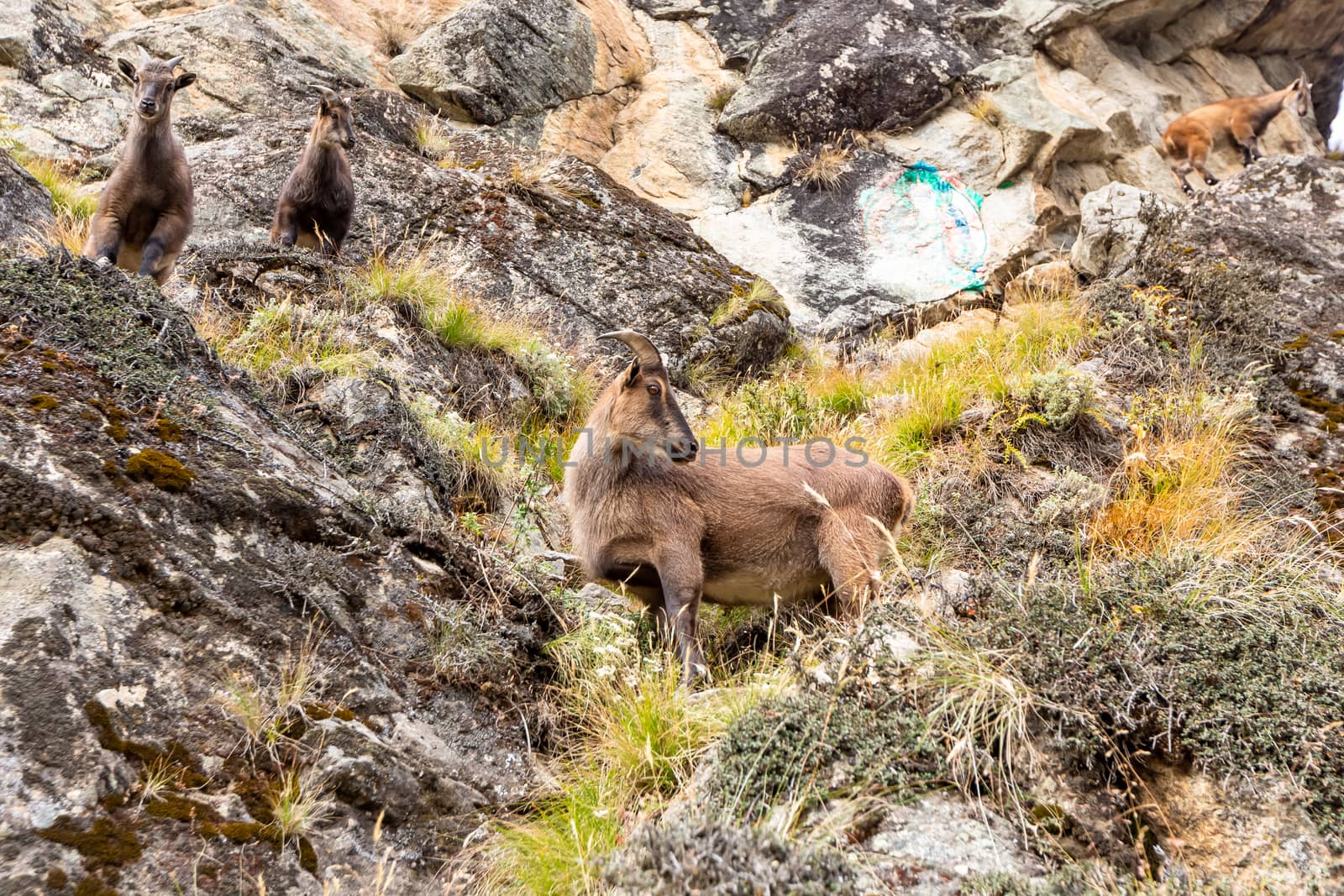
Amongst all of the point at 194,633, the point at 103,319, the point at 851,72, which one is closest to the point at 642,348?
the point at 103,319

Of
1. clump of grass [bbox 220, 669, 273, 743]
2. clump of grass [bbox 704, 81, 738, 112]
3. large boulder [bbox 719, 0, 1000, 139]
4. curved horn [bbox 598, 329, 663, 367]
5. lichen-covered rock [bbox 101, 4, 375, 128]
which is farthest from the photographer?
clump of grass [bbox 704, 81, 738, 112]

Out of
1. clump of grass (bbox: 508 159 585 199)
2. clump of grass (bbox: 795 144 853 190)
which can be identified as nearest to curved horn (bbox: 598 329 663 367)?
clump of grass (bbox: 508 159 585 199)

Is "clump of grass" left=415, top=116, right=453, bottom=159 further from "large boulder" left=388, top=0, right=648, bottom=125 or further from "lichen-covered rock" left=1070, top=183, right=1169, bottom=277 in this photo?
"lichen-covered rock" left=1070, top=183, right=1169, bottom=277

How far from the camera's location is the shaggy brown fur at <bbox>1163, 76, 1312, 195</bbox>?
47.2 feet

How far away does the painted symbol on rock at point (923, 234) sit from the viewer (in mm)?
11617

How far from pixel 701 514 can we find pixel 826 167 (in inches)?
355

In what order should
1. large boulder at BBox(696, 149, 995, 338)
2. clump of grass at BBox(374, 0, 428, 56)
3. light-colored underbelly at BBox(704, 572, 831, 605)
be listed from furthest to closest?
1. clump of grass at BBox(374, 0, 428, 56)
2. large boulder at BBox(696, 149, 995, 338)
3. light-colored underbelly at BBox(704, 572, 831, 605)

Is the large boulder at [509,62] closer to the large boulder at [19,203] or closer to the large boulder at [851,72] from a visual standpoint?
the large boulder at [851,72]

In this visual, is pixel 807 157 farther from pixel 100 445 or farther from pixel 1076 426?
pixel 100 445

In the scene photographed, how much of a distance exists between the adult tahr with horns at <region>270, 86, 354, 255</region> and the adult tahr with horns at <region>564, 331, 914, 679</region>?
4.30 metres

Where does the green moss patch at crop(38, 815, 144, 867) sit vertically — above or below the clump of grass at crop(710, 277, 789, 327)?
above

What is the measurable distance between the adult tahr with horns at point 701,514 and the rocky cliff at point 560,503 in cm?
28

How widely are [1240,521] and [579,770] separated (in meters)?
4.51

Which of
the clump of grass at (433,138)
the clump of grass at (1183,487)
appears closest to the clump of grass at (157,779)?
the clump of grass at (1183,487)
